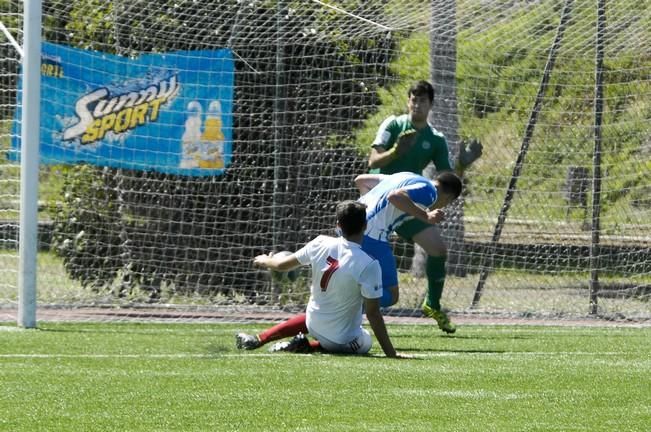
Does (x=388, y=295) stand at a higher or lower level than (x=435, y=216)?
lower

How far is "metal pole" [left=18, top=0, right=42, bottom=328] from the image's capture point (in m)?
11.2

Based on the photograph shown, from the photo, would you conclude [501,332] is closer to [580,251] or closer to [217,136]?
[580,251]

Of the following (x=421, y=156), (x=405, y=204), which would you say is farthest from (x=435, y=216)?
(x=421, y=156)

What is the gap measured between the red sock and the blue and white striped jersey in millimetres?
1080

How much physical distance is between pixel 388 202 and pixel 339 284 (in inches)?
48.9

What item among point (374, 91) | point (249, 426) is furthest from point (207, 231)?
point (249, 426)

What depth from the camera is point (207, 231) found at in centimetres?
1462

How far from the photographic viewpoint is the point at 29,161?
1120cm

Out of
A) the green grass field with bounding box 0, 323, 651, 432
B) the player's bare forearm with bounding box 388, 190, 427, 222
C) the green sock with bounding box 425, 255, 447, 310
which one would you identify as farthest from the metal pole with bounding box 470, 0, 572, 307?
the player's bare forearm with bounding box 388, 190, 427, 222

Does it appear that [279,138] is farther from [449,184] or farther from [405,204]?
[405,204]

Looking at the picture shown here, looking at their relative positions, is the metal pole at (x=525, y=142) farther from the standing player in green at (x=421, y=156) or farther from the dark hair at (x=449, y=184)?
the dark hair at (x=449, y=184)

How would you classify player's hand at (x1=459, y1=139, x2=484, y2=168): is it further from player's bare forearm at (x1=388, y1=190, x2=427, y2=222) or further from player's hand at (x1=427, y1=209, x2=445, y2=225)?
player's hand at (x1=427, y1=209, x2=445, y2=225)

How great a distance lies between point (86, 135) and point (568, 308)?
5.34 metres

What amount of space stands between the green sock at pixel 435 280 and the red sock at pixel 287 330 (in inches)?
81.3
